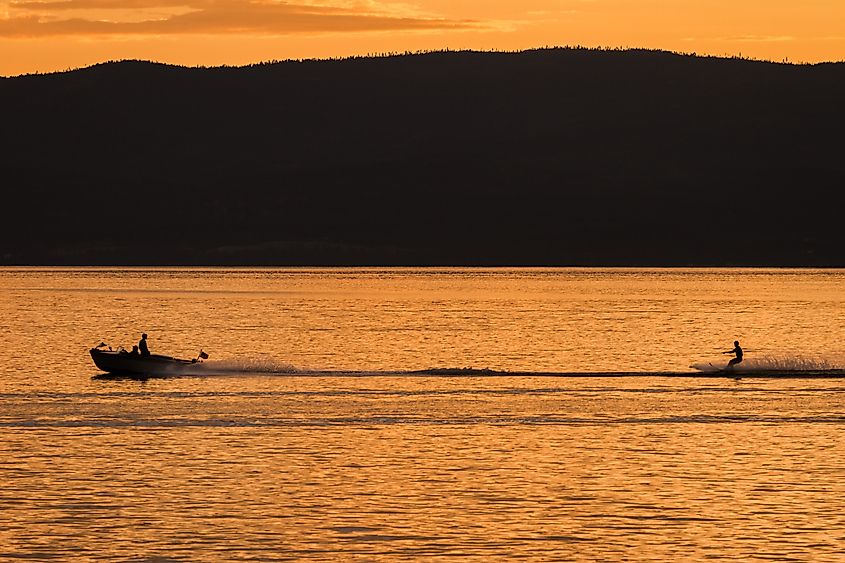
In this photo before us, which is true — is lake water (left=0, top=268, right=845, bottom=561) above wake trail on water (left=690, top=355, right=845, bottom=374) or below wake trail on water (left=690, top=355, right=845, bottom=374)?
below

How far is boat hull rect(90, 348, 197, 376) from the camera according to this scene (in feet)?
252

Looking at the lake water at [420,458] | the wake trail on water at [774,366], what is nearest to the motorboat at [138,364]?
the lake water at [420,458]

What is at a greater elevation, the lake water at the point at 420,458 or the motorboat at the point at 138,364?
the motorboat at the point at 138,364

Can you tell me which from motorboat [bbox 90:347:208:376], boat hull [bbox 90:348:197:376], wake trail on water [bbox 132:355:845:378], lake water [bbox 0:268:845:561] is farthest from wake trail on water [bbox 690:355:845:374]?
boat hull [bbox 90:348:197:376]

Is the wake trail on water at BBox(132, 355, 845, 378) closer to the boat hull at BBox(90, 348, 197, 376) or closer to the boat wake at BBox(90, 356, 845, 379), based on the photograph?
the boat wake at BBox(90, 356, 845, 379)

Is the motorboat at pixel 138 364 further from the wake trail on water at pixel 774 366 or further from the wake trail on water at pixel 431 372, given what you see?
the wake trail on water at pixel 774 366

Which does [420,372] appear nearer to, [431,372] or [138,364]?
[431,372]

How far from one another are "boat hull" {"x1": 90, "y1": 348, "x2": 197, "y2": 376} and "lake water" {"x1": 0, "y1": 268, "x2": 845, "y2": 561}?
2.32 ft

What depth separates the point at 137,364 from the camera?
7706 cm

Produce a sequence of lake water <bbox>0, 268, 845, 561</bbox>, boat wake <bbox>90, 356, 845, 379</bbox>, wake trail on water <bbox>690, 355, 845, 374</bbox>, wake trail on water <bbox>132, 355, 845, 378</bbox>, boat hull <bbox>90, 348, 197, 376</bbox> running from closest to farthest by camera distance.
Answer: lake water <bbox>0, 268, 845, 561</bbox>, boat hull <bbox>90, 348, 197, 376</bbox>, boat wake <bbox>90, 356, 845, 379</bbox>, wake trail on water <bbox>132, 355, 845, 378</bbox>, wake trail on water <bbox>690, 355, 845, 374</bbox>

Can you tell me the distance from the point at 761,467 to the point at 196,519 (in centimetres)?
1675

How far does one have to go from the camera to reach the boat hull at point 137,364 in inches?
3024

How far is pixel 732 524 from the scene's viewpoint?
39188mm

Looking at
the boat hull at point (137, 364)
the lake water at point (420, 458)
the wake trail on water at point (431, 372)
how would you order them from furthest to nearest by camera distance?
the wake trail on water at point (431, 372)
the boat hull at point (137, 364)
the lake water at point (420, 458)
